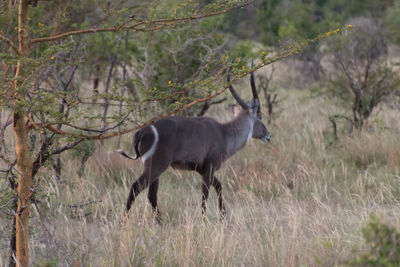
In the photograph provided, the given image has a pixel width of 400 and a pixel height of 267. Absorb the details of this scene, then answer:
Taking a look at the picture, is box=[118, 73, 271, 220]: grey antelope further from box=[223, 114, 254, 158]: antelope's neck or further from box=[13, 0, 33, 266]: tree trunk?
box=[13, 0, 33, 266]: tree trunk

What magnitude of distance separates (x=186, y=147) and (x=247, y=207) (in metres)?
0.87

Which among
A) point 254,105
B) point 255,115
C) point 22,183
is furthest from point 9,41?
point 255,115

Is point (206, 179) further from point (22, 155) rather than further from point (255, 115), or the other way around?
point (22, 155)

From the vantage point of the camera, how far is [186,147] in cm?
538

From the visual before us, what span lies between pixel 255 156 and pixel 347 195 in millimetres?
1740

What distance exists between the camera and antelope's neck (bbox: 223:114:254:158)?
6082 millimetres

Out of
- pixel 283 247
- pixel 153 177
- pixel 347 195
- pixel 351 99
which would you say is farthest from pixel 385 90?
pixel 283 247

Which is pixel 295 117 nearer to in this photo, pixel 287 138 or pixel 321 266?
pixel 287 138

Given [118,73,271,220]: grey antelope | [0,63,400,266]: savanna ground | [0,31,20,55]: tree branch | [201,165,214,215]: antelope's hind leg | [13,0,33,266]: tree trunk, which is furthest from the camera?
[201,165,214,215]: antelope's hind leg

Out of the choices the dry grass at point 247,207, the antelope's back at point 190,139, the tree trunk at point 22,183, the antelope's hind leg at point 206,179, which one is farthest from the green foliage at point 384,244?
the antelope's hind leg at point 206,179

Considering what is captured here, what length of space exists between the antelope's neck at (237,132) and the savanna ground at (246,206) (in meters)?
0.30

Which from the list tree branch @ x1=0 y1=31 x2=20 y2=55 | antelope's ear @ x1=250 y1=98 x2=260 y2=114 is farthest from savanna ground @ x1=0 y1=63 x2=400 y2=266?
tree branch @ x1=0 y1=31 x2=20 y2=55

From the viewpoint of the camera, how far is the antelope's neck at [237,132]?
20.0 feet

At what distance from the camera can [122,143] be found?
25.2ft
